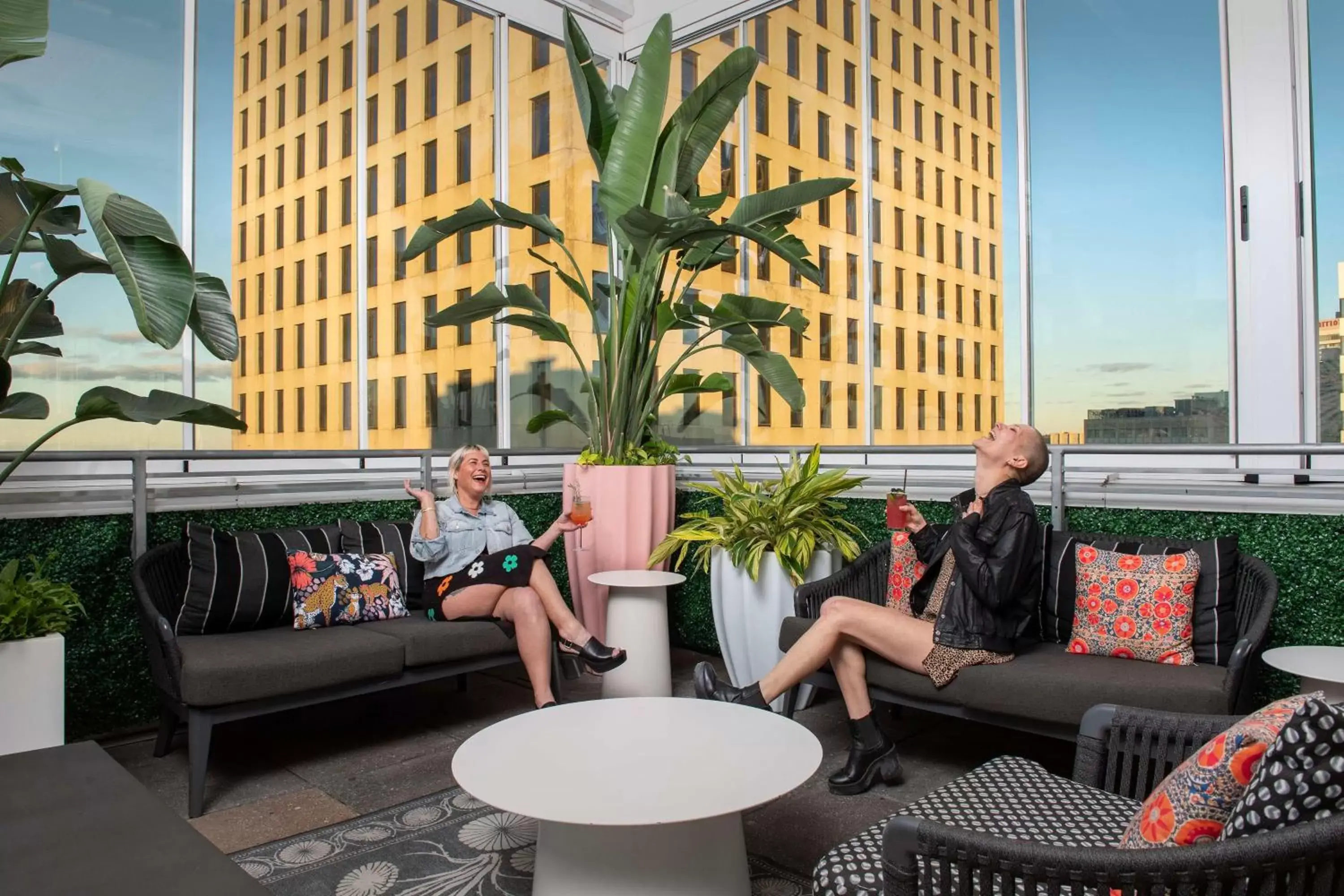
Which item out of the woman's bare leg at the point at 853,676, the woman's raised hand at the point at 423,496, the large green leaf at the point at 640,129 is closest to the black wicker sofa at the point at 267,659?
the woman's raised hand at the point at 423,496

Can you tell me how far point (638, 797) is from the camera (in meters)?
1.80

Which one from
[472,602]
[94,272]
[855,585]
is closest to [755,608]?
[855,585]

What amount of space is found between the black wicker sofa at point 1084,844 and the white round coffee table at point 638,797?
0.97 feet

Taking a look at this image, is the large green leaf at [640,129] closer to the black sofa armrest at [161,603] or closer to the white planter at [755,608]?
the white planter at [755,608]

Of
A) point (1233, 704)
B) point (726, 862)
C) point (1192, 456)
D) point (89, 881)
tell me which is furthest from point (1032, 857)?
point (1192, 456)

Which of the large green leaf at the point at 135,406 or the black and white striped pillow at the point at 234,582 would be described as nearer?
the large green leaf at the point at 135,406

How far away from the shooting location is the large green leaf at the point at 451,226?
416cm

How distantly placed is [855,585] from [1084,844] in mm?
2031

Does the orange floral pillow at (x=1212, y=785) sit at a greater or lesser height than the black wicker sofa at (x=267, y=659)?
greater

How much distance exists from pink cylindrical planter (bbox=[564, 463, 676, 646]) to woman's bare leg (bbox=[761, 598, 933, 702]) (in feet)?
4.42

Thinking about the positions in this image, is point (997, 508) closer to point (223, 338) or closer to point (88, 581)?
point (223, 338)

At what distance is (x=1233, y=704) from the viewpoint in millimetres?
2562

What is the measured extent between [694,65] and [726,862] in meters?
5.01

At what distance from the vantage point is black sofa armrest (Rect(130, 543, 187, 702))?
2.89m
